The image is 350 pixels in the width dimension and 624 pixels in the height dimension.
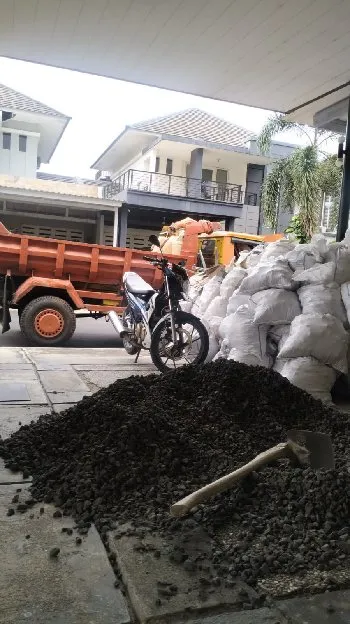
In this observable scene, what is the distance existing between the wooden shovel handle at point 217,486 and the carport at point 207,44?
4.00 metres

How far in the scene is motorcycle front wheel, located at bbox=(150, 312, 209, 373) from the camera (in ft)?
18.4

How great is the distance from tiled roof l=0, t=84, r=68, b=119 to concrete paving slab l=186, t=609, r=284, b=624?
73.7ft

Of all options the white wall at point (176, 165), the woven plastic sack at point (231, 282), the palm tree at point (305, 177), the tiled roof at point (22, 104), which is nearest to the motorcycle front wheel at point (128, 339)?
the woven plastic sack at point (231, 282)

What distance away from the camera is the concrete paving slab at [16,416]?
3.34 metres

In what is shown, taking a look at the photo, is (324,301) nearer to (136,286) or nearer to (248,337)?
(248,337)

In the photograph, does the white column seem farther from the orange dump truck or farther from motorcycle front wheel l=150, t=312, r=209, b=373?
motorcycle front wheel l=150, t=312, r=209, b=373

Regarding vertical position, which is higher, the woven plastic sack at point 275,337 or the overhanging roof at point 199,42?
the overhanging roof at point 199,42

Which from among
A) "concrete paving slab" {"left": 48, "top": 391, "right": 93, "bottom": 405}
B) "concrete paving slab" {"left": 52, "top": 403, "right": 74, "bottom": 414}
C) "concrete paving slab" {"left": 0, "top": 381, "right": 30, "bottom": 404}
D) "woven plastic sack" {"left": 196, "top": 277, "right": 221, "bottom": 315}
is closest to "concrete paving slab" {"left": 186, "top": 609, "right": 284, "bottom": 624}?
"concrete paving slab" {"left": 52, "top": 403, "right": 74, "bottom": 414}

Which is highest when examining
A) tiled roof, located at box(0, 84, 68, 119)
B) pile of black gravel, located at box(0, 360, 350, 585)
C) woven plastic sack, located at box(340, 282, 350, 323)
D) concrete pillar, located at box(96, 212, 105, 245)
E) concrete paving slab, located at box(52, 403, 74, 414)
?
tiled roof, located at box(0, 84, 68, 119)

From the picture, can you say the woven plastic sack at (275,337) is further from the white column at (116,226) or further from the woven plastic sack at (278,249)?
the white column at (116,226)

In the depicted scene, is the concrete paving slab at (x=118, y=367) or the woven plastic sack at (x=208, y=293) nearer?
the concrete paving slab at (x=118, y=367)

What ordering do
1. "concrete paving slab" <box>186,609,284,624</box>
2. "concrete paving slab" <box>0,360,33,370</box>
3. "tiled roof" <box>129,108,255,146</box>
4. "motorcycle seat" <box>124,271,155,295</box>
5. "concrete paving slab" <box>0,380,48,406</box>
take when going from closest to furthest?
1. "concrete paving slab" <box>186,609,284,624</box>
2. "concrete paving slab" <box>0,380,48,406</box>
3. "concrete paving slab" <box>0,360,33,370</box>
4. "motorcycle seat" <box>124,271,155,295</box>
5. "tiled roof" <box>129,108,255,146</box>

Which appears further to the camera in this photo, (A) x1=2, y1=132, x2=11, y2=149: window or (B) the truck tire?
(A) x1=2, y1=132, x2=11, y2=149: window

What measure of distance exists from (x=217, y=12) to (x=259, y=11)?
39 centimetres
